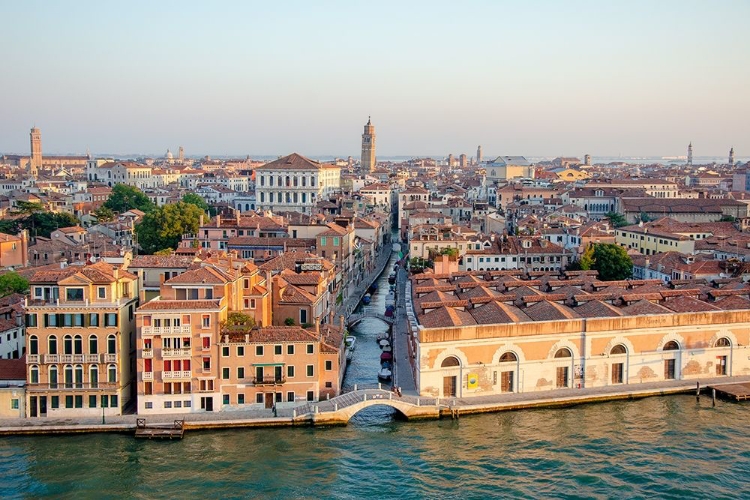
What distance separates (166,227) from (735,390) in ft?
101

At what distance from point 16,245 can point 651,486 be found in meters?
33.0

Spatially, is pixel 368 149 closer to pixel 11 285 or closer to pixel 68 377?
pixel 11 285

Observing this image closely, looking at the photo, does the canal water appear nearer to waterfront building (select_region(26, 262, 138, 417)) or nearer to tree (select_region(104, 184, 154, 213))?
waterfront building (select_region(26, 262, 138, 417))

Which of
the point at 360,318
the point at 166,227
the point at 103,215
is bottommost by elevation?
the point at 360,318

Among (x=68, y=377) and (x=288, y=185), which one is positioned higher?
(x=288, y=185)

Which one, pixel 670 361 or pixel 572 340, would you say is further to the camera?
pixel 670 361

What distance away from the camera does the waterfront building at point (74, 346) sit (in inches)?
775

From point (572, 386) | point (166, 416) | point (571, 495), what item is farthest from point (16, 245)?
point (571, 495)

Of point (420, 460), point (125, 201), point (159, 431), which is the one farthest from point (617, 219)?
point (159, 431)

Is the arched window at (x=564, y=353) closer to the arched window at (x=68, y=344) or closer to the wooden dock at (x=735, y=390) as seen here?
the wooden dock at (x=735, y=390)

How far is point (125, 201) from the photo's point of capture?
64.0 m

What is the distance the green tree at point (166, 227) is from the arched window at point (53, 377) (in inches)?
949

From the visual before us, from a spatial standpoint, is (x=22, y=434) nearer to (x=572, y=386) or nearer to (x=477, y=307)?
(x=477, y=307)

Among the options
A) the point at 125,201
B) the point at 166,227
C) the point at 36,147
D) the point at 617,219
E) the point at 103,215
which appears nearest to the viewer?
the point at 166,227
